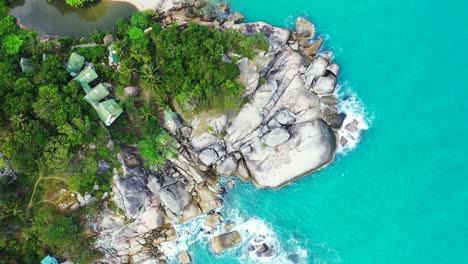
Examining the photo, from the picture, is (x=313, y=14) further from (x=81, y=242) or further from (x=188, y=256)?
(x=81, y=242)

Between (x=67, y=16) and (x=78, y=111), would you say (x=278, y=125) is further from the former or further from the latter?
(x=67, y=16)

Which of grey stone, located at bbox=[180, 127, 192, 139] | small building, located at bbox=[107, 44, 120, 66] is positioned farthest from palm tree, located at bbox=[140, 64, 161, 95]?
grey stone, located at bbox=[180, 127, 192, 139]

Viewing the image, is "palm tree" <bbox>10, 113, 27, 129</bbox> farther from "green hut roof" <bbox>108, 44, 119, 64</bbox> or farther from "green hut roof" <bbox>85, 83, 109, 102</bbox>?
"green hut roof" <bbox>108, 44, 119, 64</bbox>

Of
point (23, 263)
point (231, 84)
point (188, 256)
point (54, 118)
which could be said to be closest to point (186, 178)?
point (188, 256)

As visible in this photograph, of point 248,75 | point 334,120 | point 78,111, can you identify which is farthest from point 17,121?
point 334,120

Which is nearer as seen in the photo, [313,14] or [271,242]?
[271,242]

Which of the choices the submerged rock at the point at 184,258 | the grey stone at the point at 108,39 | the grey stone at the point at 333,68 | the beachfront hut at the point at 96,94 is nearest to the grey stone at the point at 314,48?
the grey stone at the point at 333,68
